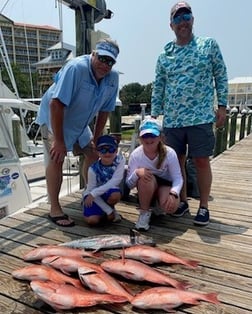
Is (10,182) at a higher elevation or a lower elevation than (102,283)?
lower

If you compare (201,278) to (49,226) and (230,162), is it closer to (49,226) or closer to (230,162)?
(49,226)

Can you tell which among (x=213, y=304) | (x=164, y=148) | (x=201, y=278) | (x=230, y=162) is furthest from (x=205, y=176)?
(x=230, y=162)

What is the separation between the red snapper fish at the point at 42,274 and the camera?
2.05 metres

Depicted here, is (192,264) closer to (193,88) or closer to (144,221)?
(144,221)

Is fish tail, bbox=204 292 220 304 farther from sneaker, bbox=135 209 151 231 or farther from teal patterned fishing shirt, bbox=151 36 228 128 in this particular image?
teal patterned fishing shirt, bbox=151 36 228 128

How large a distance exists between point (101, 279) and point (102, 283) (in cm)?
3

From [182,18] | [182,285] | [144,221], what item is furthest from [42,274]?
[182,18]

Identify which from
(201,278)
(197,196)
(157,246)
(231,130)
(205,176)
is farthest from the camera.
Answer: (231,130)

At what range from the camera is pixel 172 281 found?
6.75 feet

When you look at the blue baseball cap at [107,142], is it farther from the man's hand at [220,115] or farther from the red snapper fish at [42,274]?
the red snapper fish at [42,274]

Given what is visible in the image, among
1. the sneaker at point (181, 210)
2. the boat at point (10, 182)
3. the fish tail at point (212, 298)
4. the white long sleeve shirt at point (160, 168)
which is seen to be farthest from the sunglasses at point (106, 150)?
the boat at point (10, 182)

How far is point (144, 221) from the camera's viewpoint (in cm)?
296

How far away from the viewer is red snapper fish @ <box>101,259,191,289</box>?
2.06 metres

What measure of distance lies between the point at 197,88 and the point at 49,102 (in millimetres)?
1289
